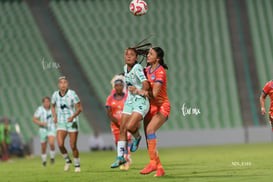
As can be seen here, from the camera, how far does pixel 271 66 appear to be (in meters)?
34.5

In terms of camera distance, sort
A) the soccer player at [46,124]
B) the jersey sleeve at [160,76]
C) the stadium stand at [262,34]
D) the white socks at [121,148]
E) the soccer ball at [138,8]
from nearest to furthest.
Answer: the jersey sleeve at [160,76], the white socks at [121,148], the soccer ball at [138,8], the soccer player at [46,124], the stadium stand at [262,34]

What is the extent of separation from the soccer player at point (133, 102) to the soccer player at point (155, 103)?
Answer: 0.54ft

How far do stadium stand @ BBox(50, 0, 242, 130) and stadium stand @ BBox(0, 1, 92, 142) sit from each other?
1.86m

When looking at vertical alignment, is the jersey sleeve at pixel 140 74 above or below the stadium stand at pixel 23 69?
below

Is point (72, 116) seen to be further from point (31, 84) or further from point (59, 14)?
point (59, 14)

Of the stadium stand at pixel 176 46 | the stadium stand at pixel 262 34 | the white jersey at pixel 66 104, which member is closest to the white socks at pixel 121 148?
the white jersey at pixel 66 104

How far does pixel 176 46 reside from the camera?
35.0m

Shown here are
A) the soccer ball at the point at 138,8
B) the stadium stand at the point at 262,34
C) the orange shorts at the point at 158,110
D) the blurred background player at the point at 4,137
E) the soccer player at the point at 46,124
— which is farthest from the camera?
the stadium stand at the point at 262,34

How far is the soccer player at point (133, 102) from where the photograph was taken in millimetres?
10562

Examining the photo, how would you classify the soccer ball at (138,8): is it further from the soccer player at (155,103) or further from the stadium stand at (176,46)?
the stadium stand at (176,46)

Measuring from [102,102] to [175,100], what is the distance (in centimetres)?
384

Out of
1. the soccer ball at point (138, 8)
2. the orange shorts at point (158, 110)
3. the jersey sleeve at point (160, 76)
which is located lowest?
the orange shorts at point (158, 110)

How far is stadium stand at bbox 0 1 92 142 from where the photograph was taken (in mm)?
29953

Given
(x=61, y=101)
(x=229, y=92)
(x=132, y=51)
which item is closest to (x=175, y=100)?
(x=229, y=92)
